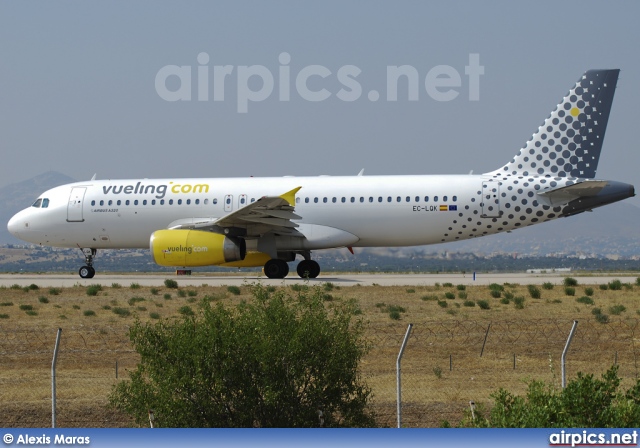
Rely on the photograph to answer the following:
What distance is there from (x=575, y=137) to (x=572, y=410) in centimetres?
2235

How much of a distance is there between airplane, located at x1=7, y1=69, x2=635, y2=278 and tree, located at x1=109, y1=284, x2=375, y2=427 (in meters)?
16.6

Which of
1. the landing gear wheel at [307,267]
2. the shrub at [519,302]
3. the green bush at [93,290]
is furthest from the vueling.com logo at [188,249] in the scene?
the shrub at [519,302]

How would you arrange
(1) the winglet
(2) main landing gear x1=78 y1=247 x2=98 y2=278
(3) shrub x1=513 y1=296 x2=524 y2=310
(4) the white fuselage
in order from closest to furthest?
(3) shrub x1=513 y1=296 x2=524 y2=310, (1) the winglet, (4) the white fuselage, (2) main landing gear x1=78 y1=247 x2=98 y2=278

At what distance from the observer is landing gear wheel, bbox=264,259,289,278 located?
30.9 metres

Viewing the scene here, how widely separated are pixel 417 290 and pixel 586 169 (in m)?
6.92

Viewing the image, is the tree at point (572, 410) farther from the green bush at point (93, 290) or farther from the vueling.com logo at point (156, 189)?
the vueling.com logo at point (156, 189)

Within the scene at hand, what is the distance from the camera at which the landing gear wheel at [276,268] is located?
30859 mm

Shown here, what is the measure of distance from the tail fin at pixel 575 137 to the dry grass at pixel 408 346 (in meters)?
4.40

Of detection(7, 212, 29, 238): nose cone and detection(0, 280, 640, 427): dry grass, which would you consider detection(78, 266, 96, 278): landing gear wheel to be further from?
detection(0, 280, 640, 427): dry grass

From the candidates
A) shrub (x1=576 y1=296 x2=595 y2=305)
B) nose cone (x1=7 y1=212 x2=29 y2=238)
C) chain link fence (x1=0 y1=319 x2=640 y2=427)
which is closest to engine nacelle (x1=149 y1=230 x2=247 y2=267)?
chain link fence (x1=0 y1=319 x2=640 y2=427)

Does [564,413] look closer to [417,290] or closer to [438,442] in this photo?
[438,442]

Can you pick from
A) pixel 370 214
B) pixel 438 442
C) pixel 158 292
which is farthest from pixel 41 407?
pixel 370 214

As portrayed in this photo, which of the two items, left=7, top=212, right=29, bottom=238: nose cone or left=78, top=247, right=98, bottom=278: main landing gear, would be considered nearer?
left=7, top=212, right=29, bottom=238: nose cone

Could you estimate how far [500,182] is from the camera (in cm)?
3002
